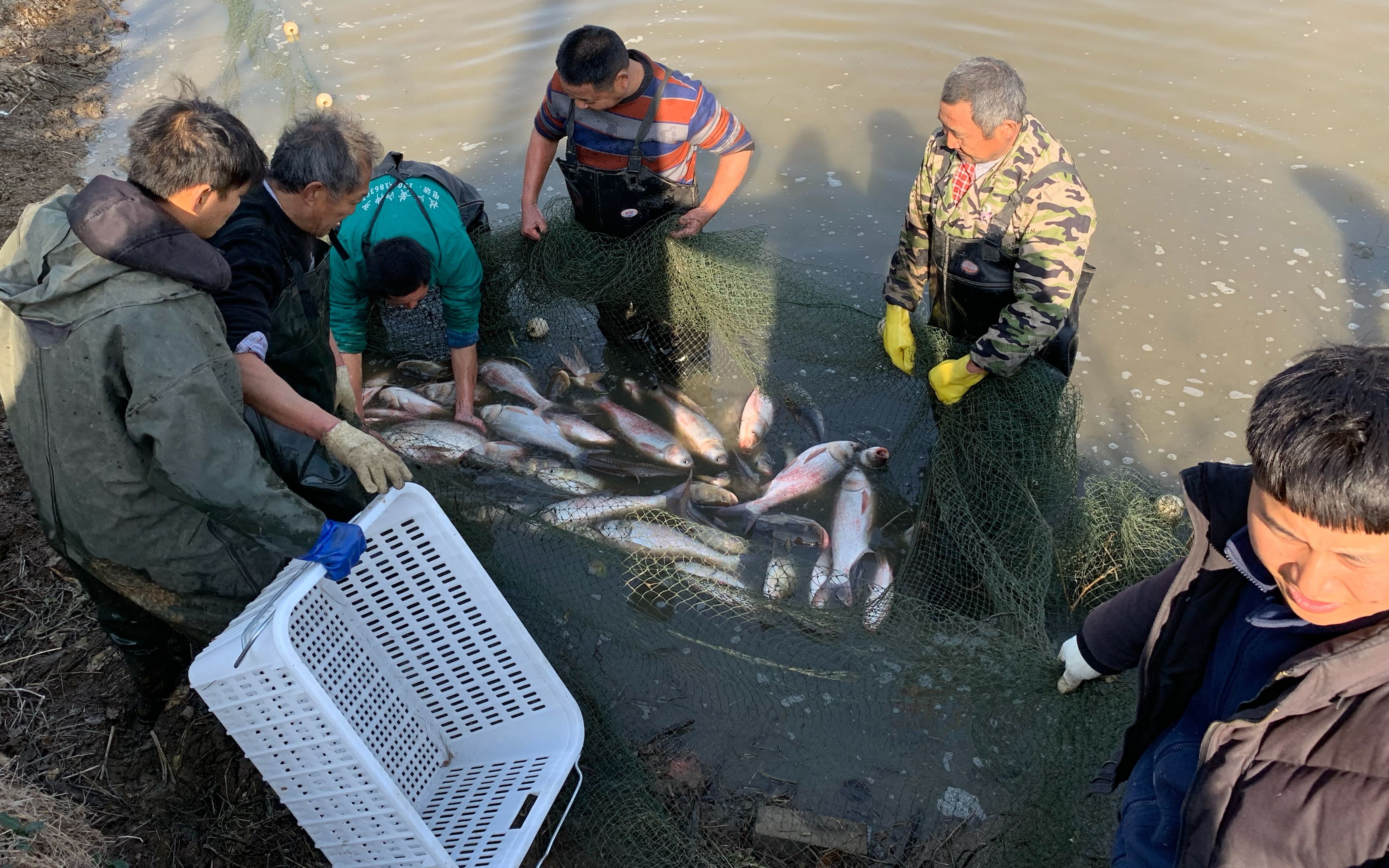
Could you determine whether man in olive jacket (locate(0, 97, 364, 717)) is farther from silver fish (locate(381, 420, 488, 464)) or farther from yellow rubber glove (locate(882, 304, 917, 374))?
yellow rubber glove (locate(882, 304, 917, 374))

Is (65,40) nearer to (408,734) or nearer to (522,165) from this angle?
(522,165)

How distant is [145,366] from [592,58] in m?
2.75

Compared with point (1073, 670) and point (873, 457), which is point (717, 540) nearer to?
point (873, 457)

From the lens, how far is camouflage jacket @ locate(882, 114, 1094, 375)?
3.64 m

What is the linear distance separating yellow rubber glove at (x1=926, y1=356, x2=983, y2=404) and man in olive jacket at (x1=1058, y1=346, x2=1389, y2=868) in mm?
2127

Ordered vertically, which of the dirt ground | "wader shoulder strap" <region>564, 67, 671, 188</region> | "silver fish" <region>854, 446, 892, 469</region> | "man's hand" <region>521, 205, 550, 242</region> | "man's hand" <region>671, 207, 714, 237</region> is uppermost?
"wader shoulder strap" <region>564, 67, 671, 188</region>

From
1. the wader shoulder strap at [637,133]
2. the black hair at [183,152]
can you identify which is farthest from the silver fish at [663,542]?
the black hair at [183,152]

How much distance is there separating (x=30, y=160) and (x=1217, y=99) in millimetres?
10050

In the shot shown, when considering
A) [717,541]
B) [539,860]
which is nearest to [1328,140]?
[717,541]

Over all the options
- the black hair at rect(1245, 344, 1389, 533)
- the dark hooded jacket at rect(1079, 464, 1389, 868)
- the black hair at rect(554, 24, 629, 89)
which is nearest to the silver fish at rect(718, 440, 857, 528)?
the black hair at rect(554, 24, 629, 89)

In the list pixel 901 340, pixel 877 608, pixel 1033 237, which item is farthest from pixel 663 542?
pixel 1033 237

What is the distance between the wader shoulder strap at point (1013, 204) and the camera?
366cm

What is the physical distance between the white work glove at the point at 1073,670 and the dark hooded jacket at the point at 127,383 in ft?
7.04

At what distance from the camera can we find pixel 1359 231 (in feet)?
20.3
